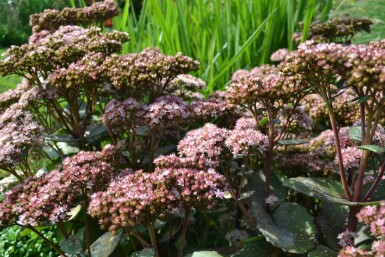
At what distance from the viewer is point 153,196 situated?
2.01 m

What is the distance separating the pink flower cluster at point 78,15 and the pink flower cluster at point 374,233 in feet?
8.93

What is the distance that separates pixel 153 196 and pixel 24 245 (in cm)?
175

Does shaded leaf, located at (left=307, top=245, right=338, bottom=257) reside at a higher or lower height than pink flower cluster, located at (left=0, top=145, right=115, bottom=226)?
lower

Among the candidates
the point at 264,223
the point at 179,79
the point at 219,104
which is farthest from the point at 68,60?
the point at 264,223

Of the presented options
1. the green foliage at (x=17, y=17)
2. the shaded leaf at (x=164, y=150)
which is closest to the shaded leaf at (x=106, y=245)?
the shaded leaf at (x=164, y=150)

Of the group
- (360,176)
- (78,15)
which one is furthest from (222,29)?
(360,176)

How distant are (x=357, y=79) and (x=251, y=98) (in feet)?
2.22

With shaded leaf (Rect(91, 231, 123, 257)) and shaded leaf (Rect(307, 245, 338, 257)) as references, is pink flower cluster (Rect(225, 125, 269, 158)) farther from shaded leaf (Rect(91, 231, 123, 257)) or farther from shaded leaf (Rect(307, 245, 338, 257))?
shaded leaf (Rect(91, 231, 123, 257))

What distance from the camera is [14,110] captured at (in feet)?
9.88

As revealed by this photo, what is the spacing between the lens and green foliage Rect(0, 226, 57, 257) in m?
3.29

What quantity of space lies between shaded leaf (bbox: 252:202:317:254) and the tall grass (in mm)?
2111

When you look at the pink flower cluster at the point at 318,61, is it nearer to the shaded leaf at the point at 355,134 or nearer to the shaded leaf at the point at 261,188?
the shaded leaf at the point at 355,134

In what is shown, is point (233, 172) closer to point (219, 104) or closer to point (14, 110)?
point (219, 104)

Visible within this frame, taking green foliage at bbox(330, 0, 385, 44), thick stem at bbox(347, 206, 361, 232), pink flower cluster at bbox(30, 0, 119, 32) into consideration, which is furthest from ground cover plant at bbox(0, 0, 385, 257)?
green foliage at bbox(330, 0, 385, 44)
